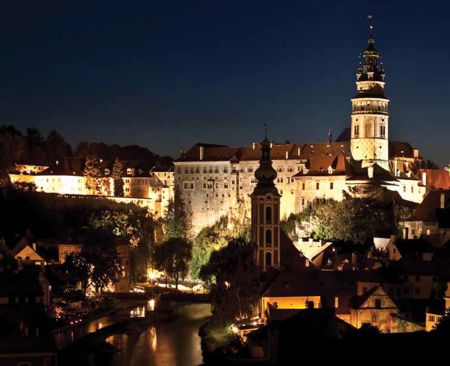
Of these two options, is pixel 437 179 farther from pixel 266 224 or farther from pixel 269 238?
pixel 269 238

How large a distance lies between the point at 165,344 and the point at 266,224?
888 centimetres

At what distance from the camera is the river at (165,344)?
45272 millimetres

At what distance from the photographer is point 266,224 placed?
5525cm

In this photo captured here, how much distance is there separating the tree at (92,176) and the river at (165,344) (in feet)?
110

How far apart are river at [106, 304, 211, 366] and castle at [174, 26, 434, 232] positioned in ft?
47.5

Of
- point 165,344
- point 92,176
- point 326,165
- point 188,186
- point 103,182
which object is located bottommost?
point 165,344

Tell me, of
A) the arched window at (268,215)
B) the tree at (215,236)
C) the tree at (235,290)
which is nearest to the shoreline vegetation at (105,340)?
the tree at (235,290)

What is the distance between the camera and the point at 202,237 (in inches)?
3140

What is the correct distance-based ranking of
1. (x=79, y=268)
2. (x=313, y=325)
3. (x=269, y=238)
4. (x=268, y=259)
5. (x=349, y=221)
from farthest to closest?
(x=349, y=221), (x=79, y=268), (x=269, y=238), (x=268, y=259), (x=313, y=325)

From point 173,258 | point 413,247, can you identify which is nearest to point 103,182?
point 173,258

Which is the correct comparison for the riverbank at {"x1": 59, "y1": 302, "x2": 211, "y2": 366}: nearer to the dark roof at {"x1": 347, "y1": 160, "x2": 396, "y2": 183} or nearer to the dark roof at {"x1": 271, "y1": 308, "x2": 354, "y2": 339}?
the dark roof at {"x1": 271, "y1": 308, "x2": 354, "y2": 339}

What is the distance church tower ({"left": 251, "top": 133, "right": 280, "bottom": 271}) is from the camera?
54.3 m

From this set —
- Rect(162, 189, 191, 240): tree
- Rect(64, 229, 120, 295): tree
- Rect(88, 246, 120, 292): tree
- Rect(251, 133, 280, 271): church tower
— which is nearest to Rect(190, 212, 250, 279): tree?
Rect(162, 189, 191, 240): tree

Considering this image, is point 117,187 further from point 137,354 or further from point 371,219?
point 137,354
